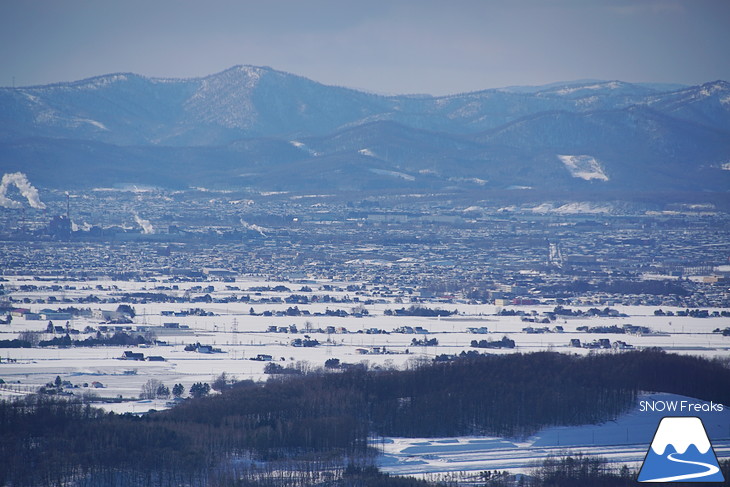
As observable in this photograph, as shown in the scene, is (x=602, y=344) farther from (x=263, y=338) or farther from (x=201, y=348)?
(x=201, y=348)

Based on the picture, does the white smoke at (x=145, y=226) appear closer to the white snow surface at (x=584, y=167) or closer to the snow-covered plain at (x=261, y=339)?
the snow-covered plain at (x=261, y=339)

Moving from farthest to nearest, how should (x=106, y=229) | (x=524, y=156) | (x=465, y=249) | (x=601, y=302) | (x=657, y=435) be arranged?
(x=524, y=156)
(x=106, y=229)
(x=465, y=249)
(x=601, y=302)
(x=657, y=435)

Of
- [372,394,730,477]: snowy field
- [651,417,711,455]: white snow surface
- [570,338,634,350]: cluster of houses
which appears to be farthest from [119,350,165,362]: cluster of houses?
[651,417,711,455]: white snow surface

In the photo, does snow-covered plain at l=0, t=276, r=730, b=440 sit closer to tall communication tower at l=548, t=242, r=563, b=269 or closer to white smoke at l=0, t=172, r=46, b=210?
tall communication tower at l=548, t=242, r=563, b=269

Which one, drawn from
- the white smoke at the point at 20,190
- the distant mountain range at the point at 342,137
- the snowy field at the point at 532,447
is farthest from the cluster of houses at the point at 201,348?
the distant mountain range at the point at 342,137

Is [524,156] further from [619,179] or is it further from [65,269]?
[65,269]

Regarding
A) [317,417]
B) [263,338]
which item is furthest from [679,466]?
[263,338]

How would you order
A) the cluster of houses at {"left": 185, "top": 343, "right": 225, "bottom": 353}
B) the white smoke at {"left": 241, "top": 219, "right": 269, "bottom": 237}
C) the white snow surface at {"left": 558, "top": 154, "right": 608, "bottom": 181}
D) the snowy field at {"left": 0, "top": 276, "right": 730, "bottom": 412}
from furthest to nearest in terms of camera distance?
the white snow surface at {"left": 558, "top": 154, "right": 608, "bottom": 181}
the white smoke at {"left": 241, "top": 219, "right": 269, "bottom": 237}
the cluster of houses at {"left": 185, "top": 343, "right": 225, "bottom": 353}
the snowy field at {"left": 0, "top": 276, "right": 730, "bottom": 412}

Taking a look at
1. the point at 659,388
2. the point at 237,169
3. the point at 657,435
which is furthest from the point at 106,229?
the point at 657,435
